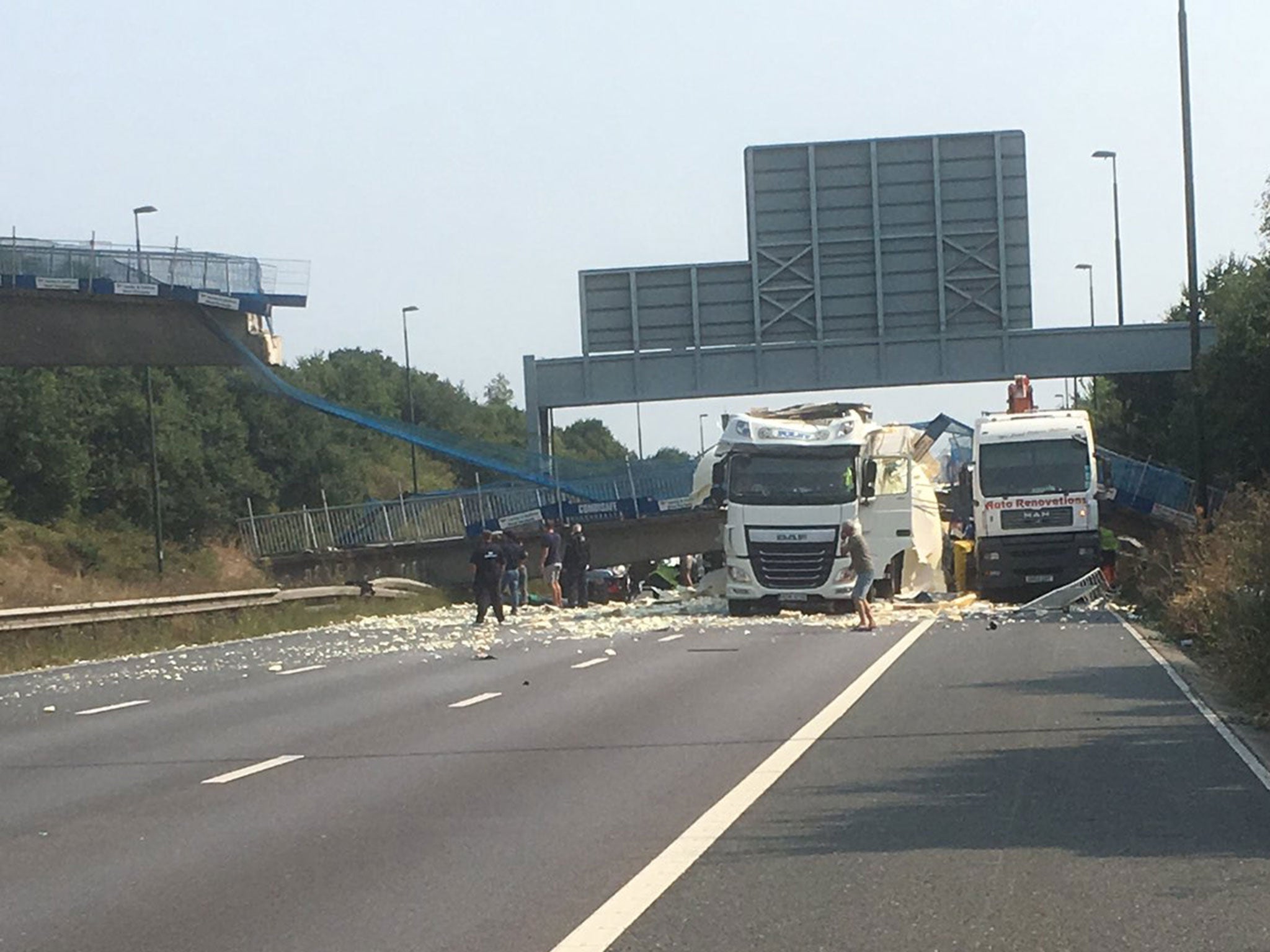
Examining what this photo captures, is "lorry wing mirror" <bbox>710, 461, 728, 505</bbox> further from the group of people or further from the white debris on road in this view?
the group of people

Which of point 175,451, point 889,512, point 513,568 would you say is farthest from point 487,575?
point 175,451

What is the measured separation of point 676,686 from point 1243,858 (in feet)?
34.8

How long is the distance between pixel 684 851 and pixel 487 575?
24.0m

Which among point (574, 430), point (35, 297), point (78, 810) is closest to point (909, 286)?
point (35, 297)

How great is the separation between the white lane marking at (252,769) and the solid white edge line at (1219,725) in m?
6.24

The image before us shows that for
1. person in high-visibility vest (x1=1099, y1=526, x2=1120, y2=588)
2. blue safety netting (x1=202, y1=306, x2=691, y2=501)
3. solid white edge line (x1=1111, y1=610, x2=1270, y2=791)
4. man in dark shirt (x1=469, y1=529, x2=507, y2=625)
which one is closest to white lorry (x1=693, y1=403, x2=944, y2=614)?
man in dark shirt (x1=469, y1=529, x2=507, y2=625)

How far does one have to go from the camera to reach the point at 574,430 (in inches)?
7313

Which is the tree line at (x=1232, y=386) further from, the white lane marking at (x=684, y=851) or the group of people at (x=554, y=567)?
the white lane marking at (x=684, y=851)

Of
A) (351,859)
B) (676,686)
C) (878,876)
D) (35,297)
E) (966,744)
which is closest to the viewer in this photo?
(878,876)

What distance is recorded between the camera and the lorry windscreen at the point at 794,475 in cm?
3431

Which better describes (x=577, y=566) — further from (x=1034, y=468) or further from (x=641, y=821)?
(x=641, y=821)

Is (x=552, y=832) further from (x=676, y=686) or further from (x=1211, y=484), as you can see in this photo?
(x=1211, y=484)

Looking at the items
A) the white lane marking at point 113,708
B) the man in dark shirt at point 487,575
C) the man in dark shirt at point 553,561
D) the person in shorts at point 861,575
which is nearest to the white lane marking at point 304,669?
the white lane marking at point 113,708

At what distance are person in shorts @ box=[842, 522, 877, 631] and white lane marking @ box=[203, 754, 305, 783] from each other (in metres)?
16.4
